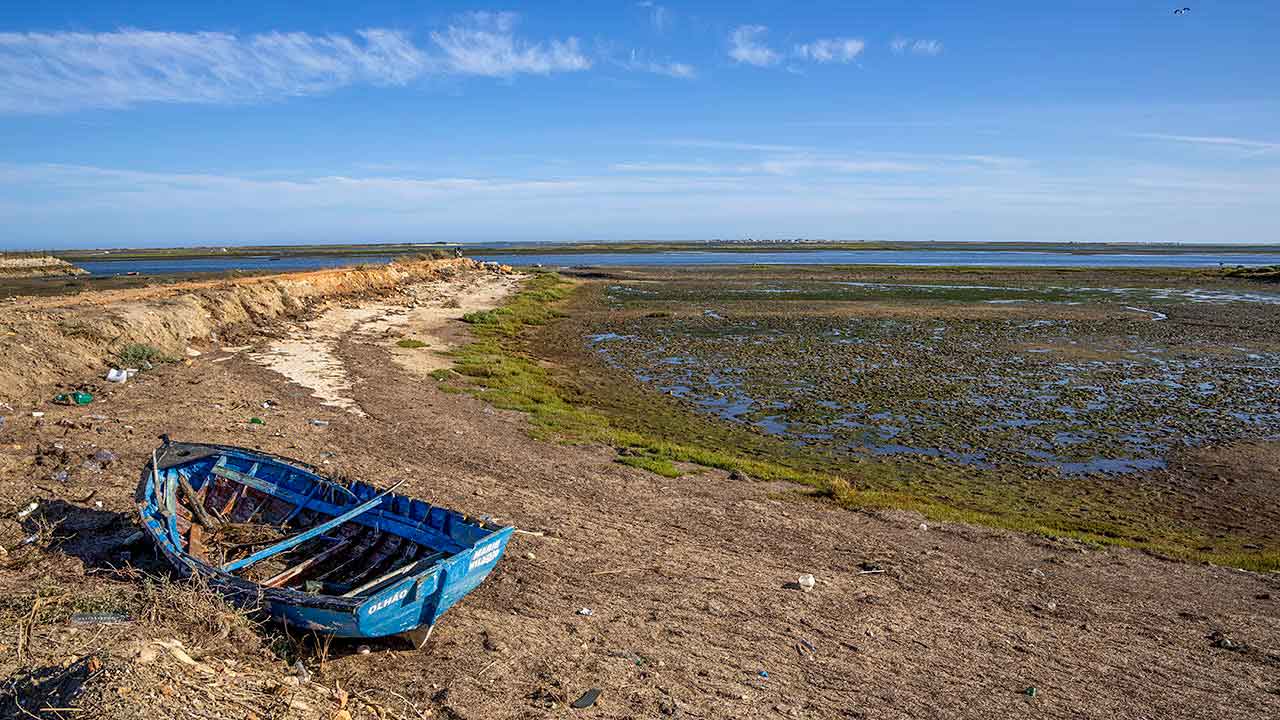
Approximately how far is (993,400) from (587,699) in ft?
57.9

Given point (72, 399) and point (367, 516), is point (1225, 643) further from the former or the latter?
point (72, 399)

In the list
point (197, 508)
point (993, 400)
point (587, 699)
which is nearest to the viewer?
point (587, 699)

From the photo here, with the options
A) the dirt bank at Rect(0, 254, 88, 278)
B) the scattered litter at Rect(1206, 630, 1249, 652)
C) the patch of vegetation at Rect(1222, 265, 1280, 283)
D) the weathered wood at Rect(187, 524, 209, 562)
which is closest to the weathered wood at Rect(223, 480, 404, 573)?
the weathered wood at Rect(187, 524, 209, 562)

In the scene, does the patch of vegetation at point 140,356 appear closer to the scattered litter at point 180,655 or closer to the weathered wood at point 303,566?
the weathered wood at point 303,566

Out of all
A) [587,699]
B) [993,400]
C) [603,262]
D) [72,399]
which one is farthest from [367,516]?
[603,262]

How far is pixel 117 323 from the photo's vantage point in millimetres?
19672

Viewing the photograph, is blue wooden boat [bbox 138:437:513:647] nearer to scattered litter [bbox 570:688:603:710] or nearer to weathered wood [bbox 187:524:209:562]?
weathered wood [bbox 187:524:209:562]

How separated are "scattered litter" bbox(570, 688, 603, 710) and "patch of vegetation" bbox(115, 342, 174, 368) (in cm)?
1633

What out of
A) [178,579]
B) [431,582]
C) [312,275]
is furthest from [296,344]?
[431,582]

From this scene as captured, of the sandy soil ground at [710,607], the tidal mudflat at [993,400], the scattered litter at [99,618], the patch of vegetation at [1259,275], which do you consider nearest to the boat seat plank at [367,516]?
the sandy soil ground at [710,607]

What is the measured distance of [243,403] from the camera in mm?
16281

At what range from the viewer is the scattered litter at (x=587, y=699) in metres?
6.79

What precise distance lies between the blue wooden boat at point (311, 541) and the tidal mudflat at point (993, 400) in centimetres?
851

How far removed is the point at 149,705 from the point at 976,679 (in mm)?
7061
